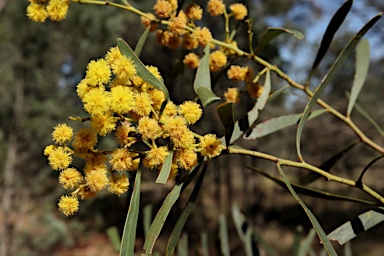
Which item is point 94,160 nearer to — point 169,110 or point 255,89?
point 169,110

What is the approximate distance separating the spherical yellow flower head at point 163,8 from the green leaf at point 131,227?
0.26 meters

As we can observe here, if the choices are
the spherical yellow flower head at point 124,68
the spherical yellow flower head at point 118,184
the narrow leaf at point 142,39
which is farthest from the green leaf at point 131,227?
the narrow leaf at point 142,39

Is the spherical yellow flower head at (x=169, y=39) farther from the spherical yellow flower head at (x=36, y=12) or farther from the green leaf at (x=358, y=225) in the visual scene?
the green leaf at (x=358, y=225)

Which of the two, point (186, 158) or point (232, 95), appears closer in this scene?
point (186, 158)

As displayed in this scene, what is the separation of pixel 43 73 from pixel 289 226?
7422 mm

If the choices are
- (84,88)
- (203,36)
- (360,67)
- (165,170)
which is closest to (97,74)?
(84,88)

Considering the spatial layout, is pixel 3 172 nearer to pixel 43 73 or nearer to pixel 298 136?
pixel 43 73

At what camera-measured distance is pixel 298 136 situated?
607mm

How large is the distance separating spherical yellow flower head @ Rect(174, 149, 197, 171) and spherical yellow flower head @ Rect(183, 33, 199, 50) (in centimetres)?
22

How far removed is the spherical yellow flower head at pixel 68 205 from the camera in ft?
1.47

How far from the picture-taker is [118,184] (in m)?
0.48

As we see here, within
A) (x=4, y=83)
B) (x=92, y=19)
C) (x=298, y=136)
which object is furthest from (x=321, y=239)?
(x=4, y=83)

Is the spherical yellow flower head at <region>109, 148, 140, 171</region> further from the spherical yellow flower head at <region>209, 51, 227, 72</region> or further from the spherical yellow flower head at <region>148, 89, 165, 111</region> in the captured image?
the spherical yellow flower head at <region>209, 51, 227, 72</region>

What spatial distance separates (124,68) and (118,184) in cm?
14
